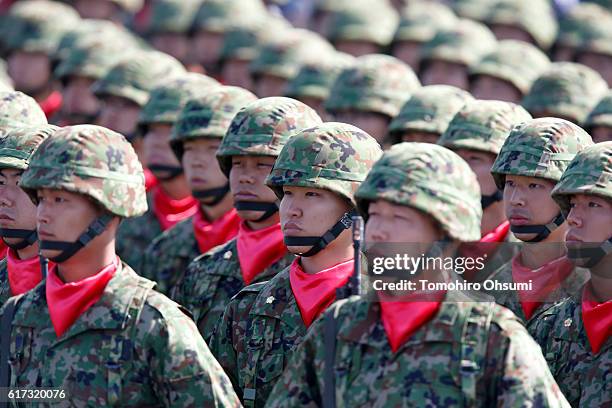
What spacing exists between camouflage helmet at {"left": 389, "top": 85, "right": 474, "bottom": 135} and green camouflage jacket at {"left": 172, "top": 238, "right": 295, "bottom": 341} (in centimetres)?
311

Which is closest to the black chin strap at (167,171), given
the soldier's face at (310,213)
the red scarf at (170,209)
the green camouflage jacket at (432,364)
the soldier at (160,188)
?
the soldier at (160,188)

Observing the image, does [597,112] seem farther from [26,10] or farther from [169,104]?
[26,10]

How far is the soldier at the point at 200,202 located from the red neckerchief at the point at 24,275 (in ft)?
7.15

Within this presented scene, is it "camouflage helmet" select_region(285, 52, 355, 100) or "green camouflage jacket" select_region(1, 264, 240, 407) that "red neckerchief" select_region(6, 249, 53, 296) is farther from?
"camouflage helmet" select_region(285, 52, 355, 100)

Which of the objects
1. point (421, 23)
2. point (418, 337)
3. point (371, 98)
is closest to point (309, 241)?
point (418, 337)

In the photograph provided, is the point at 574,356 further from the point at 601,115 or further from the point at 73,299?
the point at 601,115

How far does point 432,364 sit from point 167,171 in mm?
6920

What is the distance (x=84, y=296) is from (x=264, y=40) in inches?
465

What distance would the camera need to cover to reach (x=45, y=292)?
26.1 feet

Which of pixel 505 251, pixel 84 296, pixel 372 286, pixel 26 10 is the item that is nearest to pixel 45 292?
pixel 84 296

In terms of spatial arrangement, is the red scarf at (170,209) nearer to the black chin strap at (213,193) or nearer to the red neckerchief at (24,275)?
the black chin strap at (213,193)

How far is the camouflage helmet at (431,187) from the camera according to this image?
22.8 ft

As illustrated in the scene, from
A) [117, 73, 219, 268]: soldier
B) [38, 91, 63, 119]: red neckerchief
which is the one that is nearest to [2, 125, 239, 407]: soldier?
[117, 73, 219, 268]: soldier

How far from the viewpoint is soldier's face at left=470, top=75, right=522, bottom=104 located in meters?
16.7
